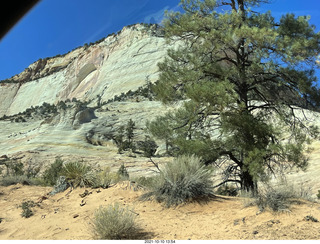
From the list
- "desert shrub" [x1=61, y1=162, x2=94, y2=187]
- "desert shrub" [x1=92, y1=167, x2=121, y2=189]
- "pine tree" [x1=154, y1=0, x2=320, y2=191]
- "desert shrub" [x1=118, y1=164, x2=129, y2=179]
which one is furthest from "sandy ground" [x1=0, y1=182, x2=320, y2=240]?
"pine tree" [x1=154, y1=0, x2=320, y2=191]

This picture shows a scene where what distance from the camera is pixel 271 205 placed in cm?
570

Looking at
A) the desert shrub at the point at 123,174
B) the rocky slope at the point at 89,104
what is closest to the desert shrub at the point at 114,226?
the rocky slope at the point at 89,104

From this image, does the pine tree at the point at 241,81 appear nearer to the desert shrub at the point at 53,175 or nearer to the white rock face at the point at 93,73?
the desert shrub at the point at 53,175

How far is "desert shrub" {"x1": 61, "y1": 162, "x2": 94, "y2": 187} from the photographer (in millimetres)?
9284

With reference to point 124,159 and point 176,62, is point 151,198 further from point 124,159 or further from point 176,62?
point 124,159

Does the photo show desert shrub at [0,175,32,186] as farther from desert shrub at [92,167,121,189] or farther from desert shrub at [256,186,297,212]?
desert shrub at [256,186,297,212]

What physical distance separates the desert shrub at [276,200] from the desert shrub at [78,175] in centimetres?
515

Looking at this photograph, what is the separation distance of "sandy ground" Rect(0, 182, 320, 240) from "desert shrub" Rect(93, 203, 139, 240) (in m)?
0.22

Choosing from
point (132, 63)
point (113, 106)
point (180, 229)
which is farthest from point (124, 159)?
point (132, 63)

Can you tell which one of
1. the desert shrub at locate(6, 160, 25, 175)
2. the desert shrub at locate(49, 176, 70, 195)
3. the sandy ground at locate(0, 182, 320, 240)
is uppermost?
the desert shrub at locate(6, 160, 25, 175)

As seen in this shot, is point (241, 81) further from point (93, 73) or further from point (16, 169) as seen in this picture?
point (93, 73)

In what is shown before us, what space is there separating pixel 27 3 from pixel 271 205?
5.36 meters

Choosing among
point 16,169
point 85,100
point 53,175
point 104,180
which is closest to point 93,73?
point 85,100

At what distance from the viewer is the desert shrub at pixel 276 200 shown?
5.66 meters
